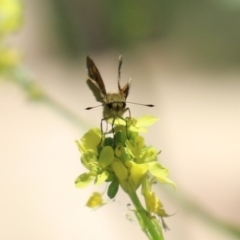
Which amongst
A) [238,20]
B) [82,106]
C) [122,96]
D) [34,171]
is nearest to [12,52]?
[122,96]

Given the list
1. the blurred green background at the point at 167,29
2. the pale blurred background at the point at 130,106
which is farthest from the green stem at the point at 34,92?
the blurred green background at the point at 167,29

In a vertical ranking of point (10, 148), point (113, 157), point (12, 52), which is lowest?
point (113, 157)

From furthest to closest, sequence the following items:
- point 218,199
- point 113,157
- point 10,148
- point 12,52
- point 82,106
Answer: point 82,106 → point 10,148 → point 218,199 → point 12,52 → point 113,157

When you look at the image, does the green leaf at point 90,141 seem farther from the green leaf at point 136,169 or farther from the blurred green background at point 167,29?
the blurred green background at point 167,29

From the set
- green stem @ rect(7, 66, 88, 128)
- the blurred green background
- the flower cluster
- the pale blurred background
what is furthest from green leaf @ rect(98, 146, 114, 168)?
the blurred green background

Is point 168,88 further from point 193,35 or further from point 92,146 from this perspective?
point 92,146

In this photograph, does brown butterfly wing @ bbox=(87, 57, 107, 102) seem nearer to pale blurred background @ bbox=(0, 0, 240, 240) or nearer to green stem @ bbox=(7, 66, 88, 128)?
green stem @ bbox=(7, 66, 88, 128)

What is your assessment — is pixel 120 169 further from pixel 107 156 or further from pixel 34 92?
pixel 34 92
